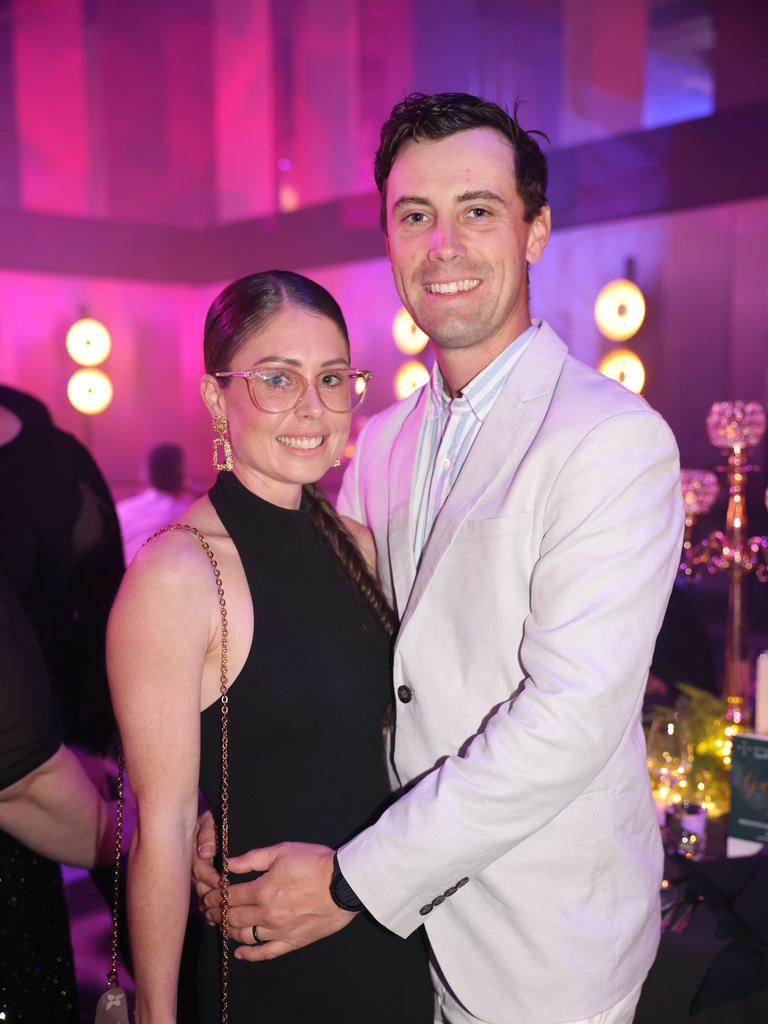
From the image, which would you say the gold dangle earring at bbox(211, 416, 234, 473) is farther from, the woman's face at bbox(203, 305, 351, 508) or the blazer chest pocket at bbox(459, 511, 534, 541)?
the blazer chest pocket at bbox(459, 511, 534, 541)

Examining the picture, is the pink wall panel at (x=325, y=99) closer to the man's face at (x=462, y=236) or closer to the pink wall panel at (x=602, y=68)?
the pink wall panel at (x=602, y=68)

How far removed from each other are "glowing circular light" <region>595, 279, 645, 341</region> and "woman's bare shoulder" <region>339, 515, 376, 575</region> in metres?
6.21

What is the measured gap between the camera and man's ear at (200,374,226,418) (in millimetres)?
1688

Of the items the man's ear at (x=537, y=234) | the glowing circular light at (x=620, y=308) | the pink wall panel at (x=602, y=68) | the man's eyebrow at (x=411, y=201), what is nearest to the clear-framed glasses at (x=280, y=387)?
the man's eyebrow at (x=411, y=201)

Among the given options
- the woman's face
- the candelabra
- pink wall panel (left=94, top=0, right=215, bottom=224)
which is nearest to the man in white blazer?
the woman's face

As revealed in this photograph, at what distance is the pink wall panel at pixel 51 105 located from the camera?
30.0 feet

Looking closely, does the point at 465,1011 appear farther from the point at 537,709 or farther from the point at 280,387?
the point at 280,387

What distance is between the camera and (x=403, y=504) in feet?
6.12

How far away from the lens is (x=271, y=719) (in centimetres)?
152

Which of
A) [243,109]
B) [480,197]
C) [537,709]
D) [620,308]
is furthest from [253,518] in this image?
[243,109]

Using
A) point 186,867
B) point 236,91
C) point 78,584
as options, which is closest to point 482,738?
point 186,867

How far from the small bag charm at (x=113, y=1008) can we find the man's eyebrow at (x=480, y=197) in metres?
1.43

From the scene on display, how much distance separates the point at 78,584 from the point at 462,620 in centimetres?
164

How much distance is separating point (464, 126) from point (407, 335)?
23.8 feet
